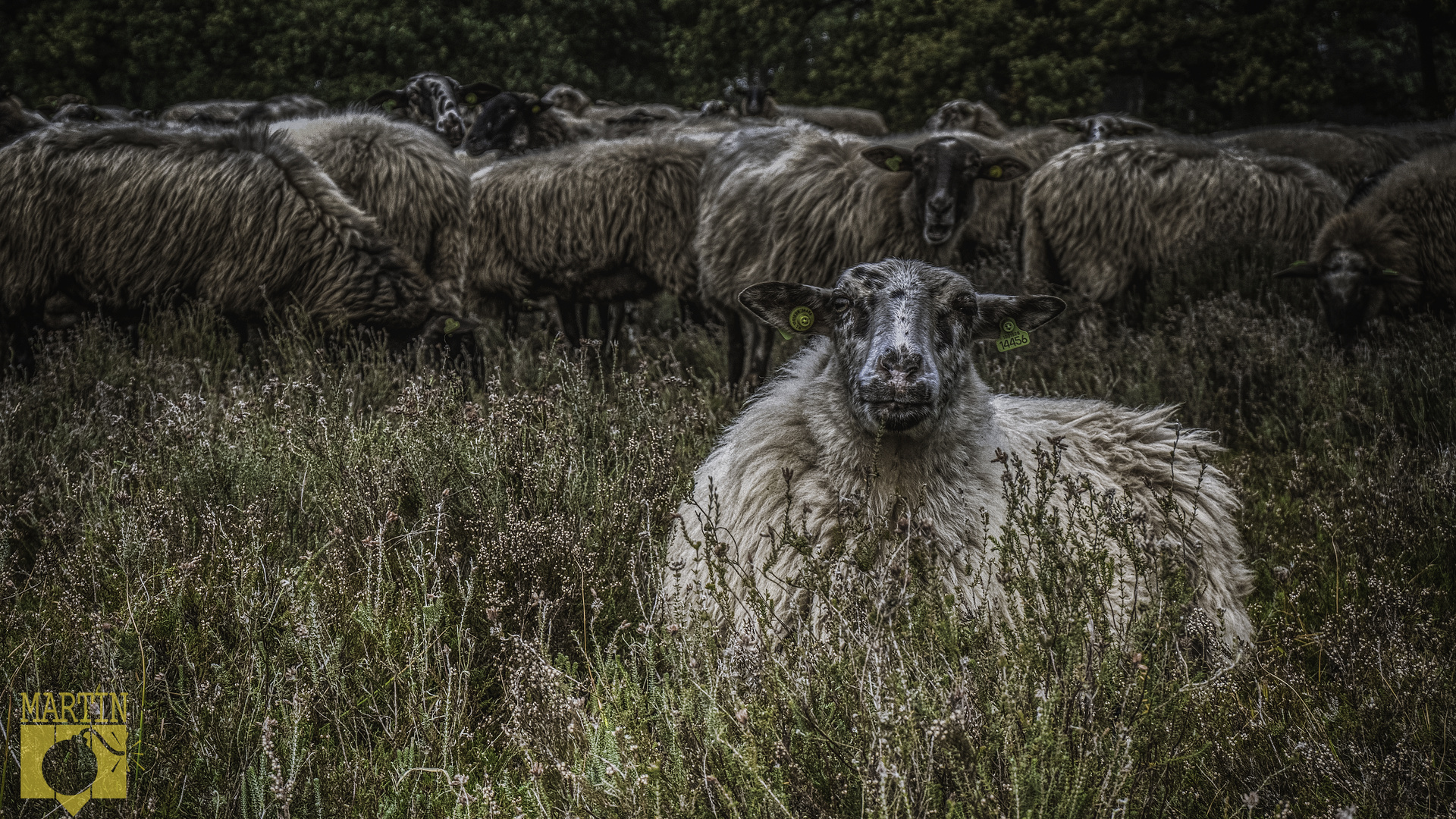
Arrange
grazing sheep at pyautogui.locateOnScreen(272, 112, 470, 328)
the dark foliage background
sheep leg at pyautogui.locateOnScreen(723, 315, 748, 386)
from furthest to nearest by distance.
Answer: the dark foliage background < grazing sheep at pyautogui.locateOnScreen(272, 112, 470, 328) < sheep leg at pyautogui.locateOnScreen(723, 315, 748, 386)

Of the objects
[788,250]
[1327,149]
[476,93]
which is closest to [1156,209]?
[788,250]

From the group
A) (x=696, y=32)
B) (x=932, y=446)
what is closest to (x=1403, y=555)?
(x=932, y=446)

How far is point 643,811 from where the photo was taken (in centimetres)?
182

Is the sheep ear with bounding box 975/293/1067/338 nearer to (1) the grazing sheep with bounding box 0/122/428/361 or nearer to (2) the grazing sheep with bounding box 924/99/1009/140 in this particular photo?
(1) the grazing sheep with bounding box 0/122/428/361

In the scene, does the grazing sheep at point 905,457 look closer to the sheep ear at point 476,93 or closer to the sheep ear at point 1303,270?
the sheep ear at point 1303,270

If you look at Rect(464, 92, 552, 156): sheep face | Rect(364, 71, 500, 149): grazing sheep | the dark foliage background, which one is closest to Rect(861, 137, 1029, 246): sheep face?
Rect(464, 92, 552, 156): sheep face

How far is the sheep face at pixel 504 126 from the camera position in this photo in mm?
10734

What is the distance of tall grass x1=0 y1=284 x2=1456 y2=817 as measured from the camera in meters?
1.83

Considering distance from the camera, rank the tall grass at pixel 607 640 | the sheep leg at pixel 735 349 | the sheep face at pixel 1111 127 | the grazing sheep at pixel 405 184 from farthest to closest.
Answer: the sheep face at pixel 1111 127 < the grazing sheep at pixel 405 184 < the sheep leg at pixel 735 349 < the tall grass at pixel 607 640

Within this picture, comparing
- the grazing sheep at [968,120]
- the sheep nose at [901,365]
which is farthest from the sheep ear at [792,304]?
the grazing sheep at [968,120]

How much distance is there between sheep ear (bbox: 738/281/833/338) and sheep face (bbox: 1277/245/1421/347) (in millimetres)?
4738

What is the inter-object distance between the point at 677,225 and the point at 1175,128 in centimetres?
1752

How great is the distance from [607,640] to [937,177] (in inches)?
172

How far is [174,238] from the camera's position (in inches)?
234
